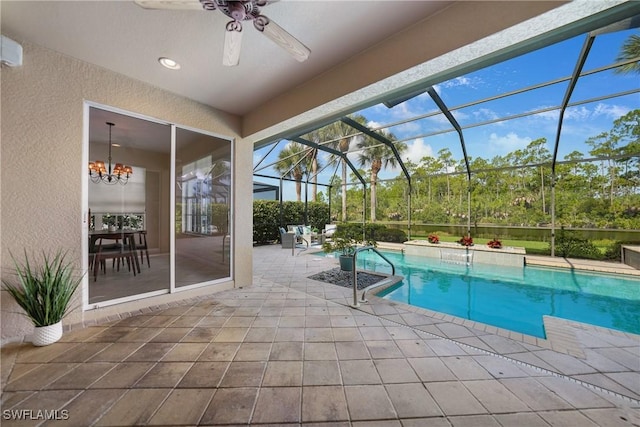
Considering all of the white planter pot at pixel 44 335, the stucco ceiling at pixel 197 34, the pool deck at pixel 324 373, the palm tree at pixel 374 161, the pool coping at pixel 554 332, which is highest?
the palm tree at pixel 374 161

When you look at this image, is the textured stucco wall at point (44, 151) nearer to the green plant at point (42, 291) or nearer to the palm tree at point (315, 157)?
the green plant at point (42, 291)

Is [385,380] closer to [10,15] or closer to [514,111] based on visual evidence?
[10,15]

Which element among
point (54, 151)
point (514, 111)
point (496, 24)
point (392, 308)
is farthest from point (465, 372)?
point (514, 111)

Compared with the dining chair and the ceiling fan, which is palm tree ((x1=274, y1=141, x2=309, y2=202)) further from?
the ceiling fan

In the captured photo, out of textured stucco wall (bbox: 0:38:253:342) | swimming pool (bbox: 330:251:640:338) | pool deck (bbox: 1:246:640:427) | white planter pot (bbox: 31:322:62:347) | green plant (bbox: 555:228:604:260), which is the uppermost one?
textured stucco wall (bbox: 0:38:253:342)

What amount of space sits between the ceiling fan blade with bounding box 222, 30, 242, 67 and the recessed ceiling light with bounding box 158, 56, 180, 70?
3.29 ft

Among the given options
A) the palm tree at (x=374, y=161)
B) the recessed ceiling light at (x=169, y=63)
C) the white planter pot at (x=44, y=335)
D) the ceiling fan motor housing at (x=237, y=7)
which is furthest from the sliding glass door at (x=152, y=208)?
the palm tree at (x=374, y=161)

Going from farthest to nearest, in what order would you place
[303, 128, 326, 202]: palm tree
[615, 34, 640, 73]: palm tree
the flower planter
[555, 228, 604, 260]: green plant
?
[303, 128, 326, 202]: palm tree < [555, 228, 604, 260]: green plant < the flower planter < [615, 34, 640, 73]: palm tree

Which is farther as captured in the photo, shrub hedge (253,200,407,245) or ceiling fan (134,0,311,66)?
shrub hedge (253,200,407,245)

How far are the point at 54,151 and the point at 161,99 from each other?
4.38ft

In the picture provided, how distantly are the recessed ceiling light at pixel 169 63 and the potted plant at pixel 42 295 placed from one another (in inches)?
94.8

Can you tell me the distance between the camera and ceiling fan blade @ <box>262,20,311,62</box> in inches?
69.1

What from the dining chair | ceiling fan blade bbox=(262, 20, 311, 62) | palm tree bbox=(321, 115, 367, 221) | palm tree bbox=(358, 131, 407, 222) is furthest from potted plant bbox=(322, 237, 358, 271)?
palm tree bbox=(358, 131, 407, 222)

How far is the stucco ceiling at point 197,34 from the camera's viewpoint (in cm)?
194
